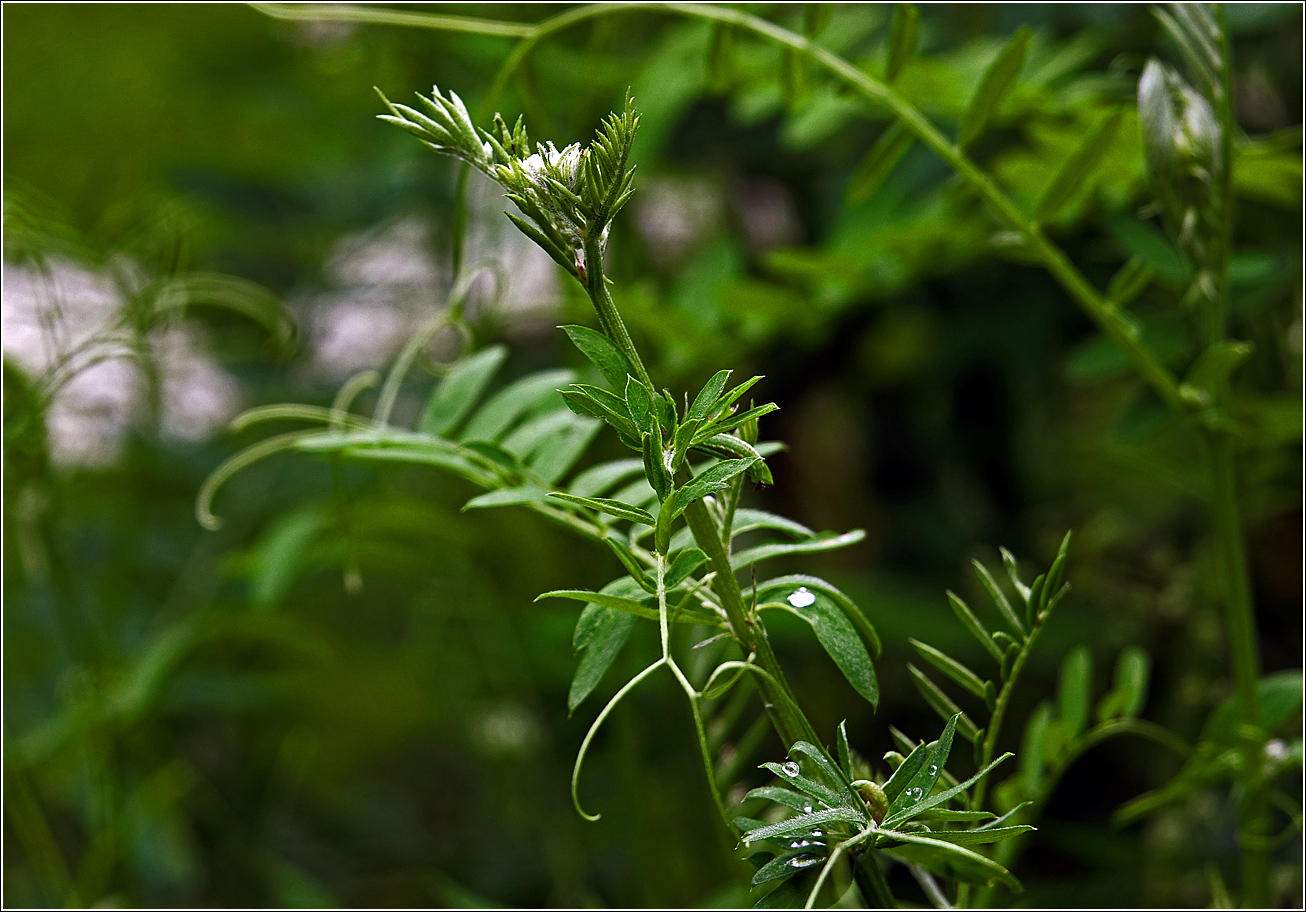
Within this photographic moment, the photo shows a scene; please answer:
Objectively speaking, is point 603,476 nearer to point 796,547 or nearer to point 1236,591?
point 796,547

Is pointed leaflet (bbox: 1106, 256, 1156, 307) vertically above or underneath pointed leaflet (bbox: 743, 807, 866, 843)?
above

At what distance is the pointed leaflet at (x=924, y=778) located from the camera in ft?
0.63

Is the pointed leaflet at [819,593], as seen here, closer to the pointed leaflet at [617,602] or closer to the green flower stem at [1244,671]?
the pointed leaflet at [617,602]

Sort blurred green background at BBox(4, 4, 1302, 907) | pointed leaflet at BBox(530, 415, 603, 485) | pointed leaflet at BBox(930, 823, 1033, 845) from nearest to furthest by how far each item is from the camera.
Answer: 1. pointed leaflet at BBox(930, 823, 1033, 845)
2. pointed leaflet at BBox(530, 415, 603, 485)
3. blurred green background at BBox(4, 4, 1302, 907)

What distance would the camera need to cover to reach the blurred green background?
0.51m

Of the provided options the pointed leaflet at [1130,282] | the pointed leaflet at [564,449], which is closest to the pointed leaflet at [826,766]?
the pointed leaflet at [564,449]

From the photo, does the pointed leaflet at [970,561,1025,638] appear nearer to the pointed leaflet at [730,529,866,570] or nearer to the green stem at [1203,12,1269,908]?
the pointed leaflet at [730,529,866,570]

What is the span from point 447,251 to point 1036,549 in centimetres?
48

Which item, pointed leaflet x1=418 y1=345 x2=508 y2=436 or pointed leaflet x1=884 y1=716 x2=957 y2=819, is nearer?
pointed leaflet x1=884 y1=716 x2=957 y2=819

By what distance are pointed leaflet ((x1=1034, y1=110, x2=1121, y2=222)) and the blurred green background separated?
38 mm

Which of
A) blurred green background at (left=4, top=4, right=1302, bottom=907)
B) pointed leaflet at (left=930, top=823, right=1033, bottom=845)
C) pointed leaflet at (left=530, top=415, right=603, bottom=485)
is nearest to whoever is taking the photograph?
pointed leaflet at (left=930, top=823, right=1033, bottom=845)

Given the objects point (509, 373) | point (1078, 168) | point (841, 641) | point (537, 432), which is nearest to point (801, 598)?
point (841, 641)

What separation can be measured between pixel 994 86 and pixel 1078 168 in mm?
39

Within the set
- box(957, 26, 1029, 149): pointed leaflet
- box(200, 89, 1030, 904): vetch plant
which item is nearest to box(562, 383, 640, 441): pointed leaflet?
box(200, 89, 1030, 904): vetch plant
